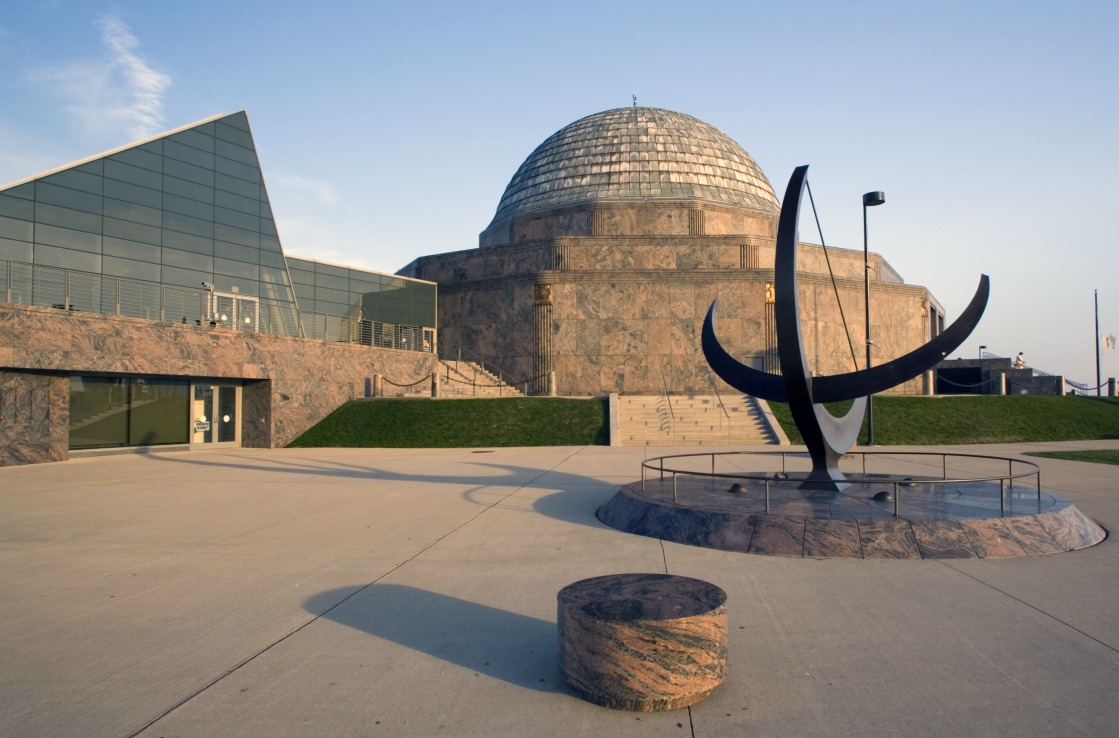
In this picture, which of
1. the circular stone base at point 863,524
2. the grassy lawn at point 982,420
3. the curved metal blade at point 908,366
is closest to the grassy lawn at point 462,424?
the grassy lawn at point 982,420

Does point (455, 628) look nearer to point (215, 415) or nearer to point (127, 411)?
point (127, 411)

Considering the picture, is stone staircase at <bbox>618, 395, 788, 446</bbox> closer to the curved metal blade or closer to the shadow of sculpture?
the curved metal blade

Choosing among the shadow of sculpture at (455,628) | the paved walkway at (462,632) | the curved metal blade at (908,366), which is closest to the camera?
the paved walkway at (462,632)

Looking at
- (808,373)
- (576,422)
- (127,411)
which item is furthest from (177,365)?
(808,373)

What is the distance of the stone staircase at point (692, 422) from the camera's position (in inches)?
635

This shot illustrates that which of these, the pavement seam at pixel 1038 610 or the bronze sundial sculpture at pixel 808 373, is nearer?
the pavement seam at pixel 1038 610

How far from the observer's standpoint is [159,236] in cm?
1673

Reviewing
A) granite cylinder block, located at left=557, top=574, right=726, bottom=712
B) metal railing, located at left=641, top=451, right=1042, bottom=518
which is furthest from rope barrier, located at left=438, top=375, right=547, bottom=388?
granite cylinder block, located at left=557, top=574, right=726, bottom=712

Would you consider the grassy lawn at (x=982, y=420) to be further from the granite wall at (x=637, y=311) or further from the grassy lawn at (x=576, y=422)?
the granite wall at (x=637, y=311)

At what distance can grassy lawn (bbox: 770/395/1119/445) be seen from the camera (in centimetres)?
1597

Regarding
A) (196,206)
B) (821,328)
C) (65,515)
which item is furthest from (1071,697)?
(821,328)

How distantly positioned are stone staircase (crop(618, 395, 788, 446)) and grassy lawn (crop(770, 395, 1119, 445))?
60cm

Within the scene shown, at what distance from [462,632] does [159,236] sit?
52.0 ft

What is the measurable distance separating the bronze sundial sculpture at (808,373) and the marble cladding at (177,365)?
434 inches
